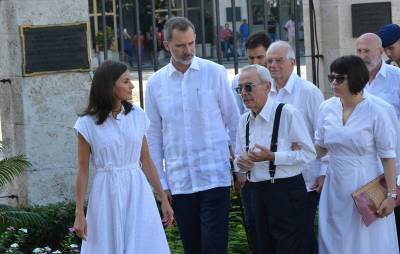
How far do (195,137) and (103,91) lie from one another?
939mm

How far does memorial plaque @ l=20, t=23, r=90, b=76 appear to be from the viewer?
8758 mm

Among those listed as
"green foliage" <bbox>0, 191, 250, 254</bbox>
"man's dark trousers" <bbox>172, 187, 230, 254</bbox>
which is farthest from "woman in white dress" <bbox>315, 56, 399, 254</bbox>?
"green foliage" <bbox>0, 191, 250, 254</bbox>

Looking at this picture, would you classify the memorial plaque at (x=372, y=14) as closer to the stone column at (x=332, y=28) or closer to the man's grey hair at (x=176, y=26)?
the stone column at (x=332, y=28)

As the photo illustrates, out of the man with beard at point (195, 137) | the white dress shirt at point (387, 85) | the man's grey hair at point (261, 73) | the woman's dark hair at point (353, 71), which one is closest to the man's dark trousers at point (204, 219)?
the man with beard at point (195, 137)

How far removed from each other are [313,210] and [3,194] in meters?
3.05

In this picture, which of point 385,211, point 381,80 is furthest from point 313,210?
point 381,80

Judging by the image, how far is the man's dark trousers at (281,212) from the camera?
6.83 m

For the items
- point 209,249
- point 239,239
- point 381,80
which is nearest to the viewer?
point 209,249

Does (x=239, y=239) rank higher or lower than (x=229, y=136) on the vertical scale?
lower

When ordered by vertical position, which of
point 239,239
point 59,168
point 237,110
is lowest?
point 239,239

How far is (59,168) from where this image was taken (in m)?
Result: 8.94

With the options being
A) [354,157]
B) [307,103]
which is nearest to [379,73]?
[307,103]

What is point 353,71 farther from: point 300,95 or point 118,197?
point 118,197

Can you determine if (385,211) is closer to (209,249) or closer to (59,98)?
(209,249)
